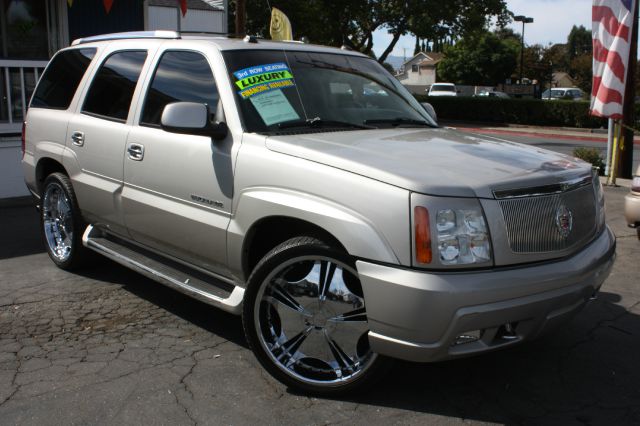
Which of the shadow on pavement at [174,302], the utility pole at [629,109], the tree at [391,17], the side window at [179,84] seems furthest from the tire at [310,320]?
the tree at [391,17]

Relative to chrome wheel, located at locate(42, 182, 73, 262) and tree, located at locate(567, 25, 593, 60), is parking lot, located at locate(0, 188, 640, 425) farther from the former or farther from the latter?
tree, located at locate(567, 25, 593, 60)

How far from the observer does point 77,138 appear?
5.14 m

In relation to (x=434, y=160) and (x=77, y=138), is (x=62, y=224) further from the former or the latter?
(x=434, y=160)

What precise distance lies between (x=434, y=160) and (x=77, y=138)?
2994mm

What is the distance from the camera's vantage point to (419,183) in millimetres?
3043

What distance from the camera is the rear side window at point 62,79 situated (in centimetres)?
545

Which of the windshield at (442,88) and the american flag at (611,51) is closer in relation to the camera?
the american flag at (611,51)

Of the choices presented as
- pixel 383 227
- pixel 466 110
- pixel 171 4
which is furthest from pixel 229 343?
pixel 466 110

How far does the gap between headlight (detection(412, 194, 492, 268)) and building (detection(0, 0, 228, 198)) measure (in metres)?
7.61

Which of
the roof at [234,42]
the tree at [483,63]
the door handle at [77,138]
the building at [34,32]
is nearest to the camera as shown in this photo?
the roof at [234,42]

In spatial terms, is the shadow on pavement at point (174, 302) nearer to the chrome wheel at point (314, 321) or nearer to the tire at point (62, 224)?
the tire at point (62, 224)

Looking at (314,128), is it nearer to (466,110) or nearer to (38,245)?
(38,245)

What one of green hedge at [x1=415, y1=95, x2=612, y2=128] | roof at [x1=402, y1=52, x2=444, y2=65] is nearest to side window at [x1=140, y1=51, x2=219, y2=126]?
green hedge at [x1=415, y1=95, x2=612, y2=128]

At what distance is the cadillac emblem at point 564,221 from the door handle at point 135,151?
8.59 ft
